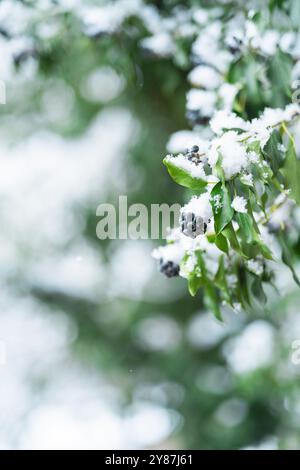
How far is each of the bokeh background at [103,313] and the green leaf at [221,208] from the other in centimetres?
207

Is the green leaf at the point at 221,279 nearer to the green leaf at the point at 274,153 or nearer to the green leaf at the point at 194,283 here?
the green leaf at the point at 194,283

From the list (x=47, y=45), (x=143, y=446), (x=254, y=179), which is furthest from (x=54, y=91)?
(x=254, y=179)

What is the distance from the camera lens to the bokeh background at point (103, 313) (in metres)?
3.31

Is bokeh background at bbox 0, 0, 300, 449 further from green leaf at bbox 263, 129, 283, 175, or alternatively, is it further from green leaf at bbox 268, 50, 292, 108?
green leaf at bbox 263, 129, 283, 175

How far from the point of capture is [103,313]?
164 inches

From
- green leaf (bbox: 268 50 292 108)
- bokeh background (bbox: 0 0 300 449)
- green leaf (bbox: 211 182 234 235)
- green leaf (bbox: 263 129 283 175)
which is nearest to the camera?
green leaf (bbox: 211 182 234 235)

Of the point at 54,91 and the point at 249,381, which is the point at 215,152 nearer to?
the point at 249,381

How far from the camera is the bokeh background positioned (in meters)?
3.31

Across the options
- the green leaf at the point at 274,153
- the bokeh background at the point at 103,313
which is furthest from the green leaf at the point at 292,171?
the bokeh background at the point at 103,313

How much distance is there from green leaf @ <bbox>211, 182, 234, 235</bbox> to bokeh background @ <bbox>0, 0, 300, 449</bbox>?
2.07 m

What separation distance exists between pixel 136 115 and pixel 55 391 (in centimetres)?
224

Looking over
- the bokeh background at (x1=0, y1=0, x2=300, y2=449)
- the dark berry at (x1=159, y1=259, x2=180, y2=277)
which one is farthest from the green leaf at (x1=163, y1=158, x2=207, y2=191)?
the bokeh background at (x1=0, y1=0, x2=300, y2=449)

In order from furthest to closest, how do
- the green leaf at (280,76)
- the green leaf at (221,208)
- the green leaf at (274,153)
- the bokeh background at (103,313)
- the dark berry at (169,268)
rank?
the bokeh background at (103,313), the green leaf at (280,76), the dark berry at (169,268), the green leaf at (274,153), the green leaf at (221,208)

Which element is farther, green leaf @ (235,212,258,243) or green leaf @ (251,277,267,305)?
green leaf @ (251,277,267,305)
